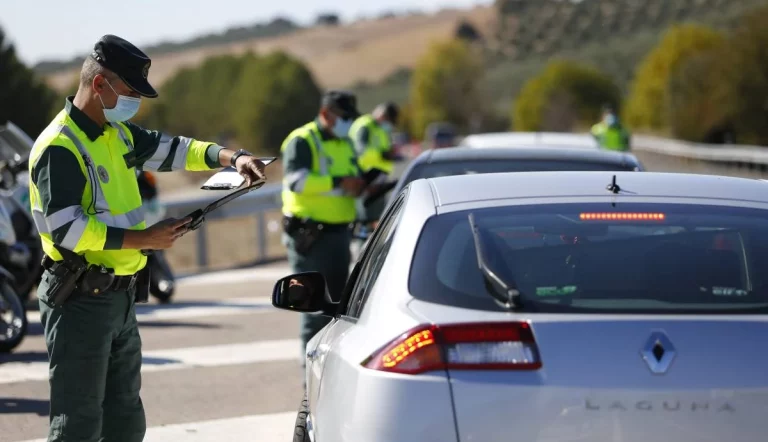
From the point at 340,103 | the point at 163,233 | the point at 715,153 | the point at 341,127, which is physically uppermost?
the point at 163,233

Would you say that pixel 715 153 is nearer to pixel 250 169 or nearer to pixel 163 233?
pixel 250 169

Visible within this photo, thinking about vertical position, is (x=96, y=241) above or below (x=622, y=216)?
below

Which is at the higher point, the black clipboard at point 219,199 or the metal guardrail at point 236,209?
the black clipboard at point 219,199

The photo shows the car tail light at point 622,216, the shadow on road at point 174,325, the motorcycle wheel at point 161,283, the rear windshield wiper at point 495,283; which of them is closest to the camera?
the rear windshield wiper at point 495,283

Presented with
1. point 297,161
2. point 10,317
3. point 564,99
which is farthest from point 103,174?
point 564,99

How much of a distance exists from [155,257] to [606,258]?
31.7ft

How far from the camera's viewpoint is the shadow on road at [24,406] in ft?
26.7

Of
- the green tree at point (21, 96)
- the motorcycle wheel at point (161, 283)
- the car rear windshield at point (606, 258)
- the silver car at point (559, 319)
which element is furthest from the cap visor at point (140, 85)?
the green tree at point (21, 96)

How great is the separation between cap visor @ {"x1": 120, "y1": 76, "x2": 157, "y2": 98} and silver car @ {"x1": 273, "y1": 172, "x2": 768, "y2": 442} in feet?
4.19

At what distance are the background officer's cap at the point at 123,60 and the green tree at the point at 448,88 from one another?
163201mm

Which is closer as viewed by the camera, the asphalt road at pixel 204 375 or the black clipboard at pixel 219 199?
the black clipboard at pixel 219 199

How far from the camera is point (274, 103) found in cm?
16038

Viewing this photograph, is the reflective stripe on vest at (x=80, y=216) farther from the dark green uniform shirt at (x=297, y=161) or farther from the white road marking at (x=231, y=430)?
the dark green uniform shirt at (x=297, y=161)

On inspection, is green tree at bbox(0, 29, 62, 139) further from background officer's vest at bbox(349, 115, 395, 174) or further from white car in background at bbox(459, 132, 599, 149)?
white car in background at bbox(459, 132, 599, 149)
